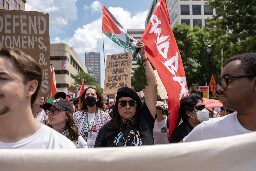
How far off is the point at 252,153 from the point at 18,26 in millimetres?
3995

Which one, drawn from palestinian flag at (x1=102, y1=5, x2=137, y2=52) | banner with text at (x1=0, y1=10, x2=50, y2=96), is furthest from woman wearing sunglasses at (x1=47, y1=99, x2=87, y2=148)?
palestinian flag at (x1=102, y1=5, x2=137, y2=52)

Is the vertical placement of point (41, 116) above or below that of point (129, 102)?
below

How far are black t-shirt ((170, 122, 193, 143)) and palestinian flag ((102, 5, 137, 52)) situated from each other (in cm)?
193

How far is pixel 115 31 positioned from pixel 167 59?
1598 mm

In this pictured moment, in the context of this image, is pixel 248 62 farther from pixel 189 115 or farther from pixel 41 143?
pixel 189 115

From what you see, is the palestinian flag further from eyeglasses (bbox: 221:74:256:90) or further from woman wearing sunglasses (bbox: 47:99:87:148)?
eyeglasses (bbox: 221:74:256:90)

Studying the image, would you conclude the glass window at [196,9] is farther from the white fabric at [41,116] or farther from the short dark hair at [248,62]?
the short dark hair at [248,62]

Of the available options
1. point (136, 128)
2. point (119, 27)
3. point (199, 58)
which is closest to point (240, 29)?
point (119, 27)

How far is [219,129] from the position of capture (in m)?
2.54

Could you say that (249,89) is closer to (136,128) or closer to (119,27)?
(136,128)

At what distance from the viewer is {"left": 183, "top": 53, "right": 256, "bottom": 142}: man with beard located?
251cm

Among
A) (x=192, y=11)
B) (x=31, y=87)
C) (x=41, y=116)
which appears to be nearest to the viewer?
(x=31, y=87)

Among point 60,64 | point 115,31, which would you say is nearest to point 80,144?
point 115,31

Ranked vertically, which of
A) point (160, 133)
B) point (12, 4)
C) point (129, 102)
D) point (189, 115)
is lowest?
point (160, 133)
